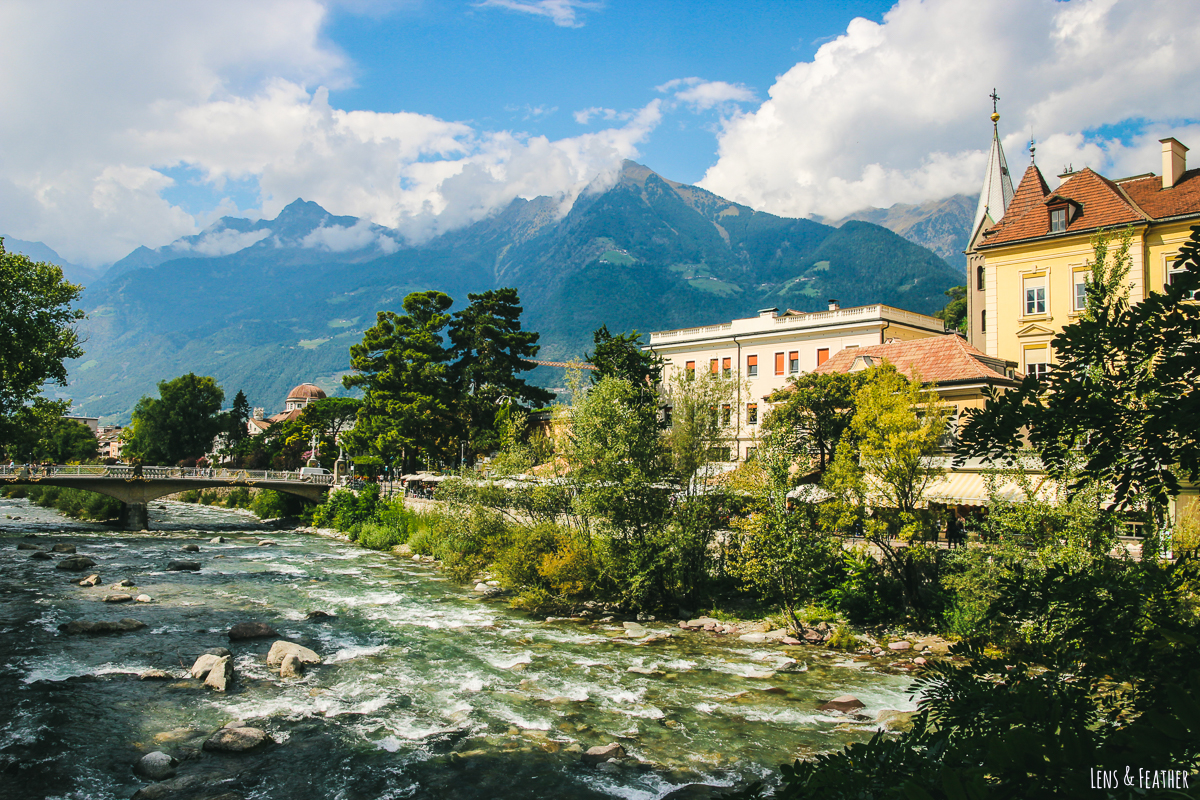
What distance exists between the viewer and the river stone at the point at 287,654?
18906 millimetres

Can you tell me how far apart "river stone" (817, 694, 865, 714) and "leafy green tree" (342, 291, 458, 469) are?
4235 cm

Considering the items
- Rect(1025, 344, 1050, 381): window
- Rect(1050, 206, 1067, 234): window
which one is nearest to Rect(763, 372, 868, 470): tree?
Rect(1025, 344, 1050, 381): window

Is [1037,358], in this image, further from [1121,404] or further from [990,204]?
[1121,404]

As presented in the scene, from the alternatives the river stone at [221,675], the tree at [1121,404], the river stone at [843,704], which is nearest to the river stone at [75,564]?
the river stone at [221,675]

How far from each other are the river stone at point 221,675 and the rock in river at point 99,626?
21.7 ft

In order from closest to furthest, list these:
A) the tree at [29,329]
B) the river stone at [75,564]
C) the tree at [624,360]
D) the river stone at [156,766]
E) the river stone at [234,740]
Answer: the river stone at [156,766], the river stone at [234,740], the river stone at [75,564], the tree at [29,329], the tree at [624,360]

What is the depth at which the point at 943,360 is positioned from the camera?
3403cm

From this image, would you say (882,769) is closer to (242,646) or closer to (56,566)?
(242,646)

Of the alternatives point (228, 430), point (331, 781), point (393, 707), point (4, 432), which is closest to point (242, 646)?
point (393, 707)

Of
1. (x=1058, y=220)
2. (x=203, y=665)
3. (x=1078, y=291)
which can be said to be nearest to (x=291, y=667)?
(x=203, y=665)

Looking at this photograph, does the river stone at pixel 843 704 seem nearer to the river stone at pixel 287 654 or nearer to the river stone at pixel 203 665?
the river stone at pixel 287 654

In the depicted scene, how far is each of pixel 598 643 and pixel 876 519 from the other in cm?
1020

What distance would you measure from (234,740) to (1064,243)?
38.9m

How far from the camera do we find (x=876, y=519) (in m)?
23.1
